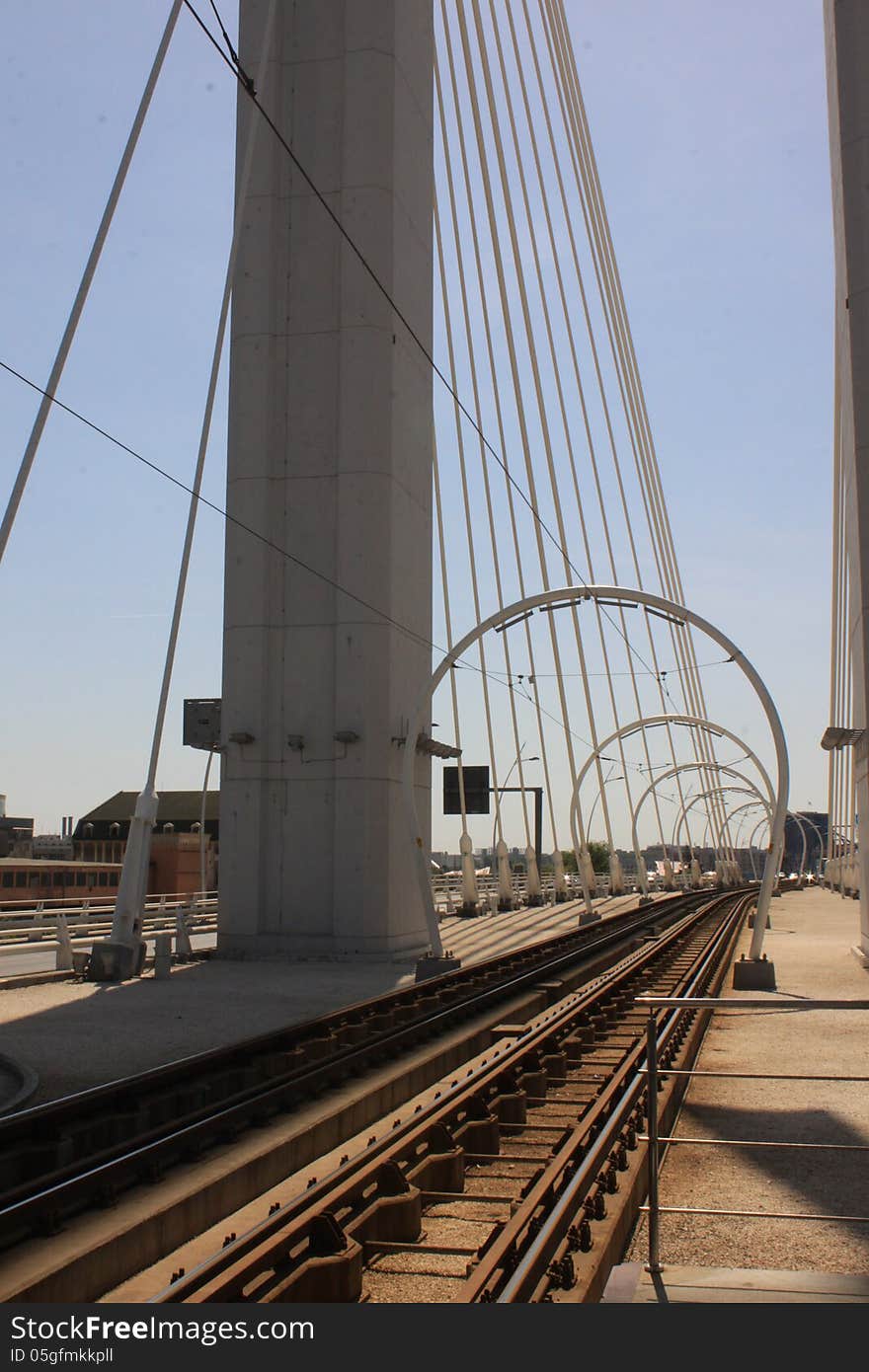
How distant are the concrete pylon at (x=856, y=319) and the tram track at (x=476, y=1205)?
8.62m

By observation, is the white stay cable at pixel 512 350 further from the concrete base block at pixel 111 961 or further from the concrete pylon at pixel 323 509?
the concrete base block at pixel 111 961

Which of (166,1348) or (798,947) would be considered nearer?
(166,1348)

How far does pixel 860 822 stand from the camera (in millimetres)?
18109

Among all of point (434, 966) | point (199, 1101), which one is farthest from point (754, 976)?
point (199, 1101)

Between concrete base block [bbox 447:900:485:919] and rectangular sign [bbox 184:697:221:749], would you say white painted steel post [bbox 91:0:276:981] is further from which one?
concrete base block [bbox 447:900:485:919]

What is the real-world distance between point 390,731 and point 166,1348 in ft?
60.1

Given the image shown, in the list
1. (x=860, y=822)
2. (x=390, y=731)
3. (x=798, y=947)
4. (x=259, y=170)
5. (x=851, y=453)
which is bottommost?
(x=798, y=947)

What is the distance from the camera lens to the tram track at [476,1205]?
490 cm

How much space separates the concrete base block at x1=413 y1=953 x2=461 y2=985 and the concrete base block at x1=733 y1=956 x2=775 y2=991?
13.6ft

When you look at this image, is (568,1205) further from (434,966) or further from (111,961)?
(111,961)

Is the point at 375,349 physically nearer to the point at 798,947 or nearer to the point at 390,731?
the point at 390,731

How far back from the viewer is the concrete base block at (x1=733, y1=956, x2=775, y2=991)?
1548cm

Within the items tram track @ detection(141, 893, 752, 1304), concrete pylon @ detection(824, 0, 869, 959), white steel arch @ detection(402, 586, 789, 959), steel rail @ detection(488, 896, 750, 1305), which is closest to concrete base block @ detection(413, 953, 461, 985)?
white steel arch @ detection(402, 586, 789, 959)

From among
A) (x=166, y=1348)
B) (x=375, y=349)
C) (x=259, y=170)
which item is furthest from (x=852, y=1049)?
(x=259, y=170)
